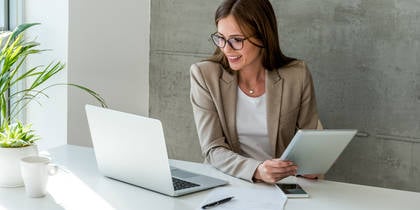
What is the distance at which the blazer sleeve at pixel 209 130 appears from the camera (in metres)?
2.28

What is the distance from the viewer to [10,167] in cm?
195

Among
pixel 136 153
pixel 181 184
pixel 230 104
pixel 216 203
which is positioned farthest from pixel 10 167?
pixel 230 104

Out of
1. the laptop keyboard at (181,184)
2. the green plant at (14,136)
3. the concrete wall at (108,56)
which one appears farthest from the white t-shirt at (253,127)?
the concrete wall at (108,56)

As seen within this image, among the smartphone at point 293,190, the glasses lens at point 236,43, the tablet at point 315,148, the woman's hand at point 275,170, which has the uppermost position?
the glasses lens at point 236,43

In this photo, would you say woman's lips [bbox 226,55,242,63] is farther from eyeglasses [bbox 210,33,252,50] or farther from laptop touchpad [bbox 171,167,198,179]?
laptop touchpad [bbox 171,167,198,179]

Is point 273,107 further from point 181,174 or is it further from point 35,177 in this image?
point 35,177

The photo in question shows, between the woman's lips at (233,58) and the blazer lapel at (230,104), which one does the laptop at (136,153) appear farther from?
the woman's lips at (233,58)

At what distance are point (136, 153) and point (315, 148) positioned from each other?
0.63 meters

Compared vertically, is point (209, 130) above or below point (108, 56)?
below

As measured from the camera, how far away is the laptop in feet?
6.13

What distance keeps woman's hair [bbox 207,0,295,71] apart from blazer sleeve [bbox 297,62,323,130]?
150 millimetres

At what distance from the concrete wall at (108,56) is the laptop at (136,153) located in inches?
47.6

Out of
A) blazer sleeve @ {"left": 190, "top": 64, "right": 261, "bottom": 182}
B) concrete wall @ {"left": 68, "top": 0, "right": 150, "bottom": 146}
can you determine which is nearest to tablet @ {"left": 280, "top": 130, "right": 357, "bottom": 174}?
blazer sleeve @ {"left": 190, "top": 64, "right": 261, "bottom": 182}

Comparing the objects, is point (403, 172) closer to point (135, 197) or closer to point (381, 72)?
point (381, 72)
